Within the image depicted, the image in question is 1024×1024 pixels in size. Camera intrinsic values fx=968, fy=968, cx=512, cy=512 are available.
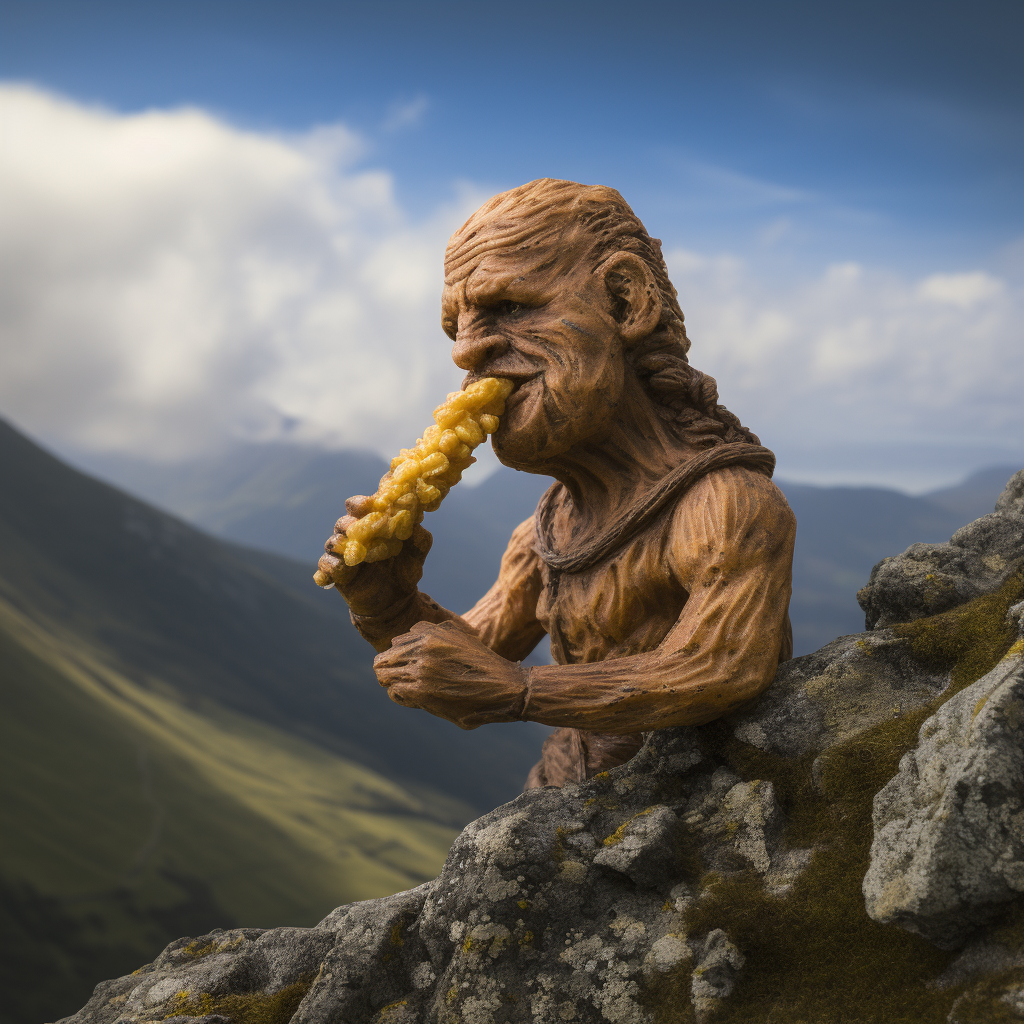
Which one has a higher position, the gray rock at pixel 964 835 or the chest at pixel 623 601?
the chest at pixel 623 601

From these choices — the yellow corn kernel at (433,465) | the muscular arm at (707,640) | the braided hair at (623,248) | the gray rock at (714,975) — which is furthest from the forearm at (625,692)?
the braided hair at (623,248)

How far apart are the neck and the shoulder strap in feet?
0.39

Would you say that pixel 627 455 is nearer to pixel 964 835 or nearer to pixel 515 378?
pixel 515 378

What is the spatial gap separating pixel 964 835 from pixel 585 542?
186 cm

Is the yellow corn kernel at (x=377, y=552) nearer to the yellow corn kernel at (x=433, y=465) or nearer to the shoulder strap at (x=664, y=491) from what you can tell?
the yellow corn kernel at (x=433, y=465)

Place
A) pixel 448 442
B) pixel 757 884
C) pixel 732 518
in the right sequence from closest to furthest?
pixel 757 884 → pixel 732 518 → pixel 448 442

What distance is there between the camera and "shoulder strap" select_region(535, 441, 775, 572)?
3850 millimetres

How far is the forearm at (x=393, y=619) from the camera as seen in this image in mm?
4301

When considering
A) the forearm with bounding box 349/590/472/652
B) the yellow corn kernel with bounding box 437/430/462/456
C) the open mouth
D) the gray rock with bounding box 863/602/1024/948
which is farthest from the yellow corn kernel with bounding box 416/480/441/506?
the gray rock with bounding box 863/602/1024/948

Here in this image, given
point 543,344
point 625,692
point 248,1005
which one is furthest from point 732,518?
point 248,1005

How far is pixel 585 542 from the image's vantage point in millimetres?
4109

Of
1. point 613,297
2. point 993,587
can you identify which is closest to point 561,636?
point 613,297

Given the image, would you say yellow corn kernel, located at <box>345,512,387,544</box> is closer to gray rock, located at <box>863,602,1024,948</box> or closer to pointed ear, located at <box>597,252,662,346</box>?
pointed ear, located at <box>597,252,662,346</box>

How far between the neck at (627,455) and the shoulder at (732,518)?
254 millimetres
